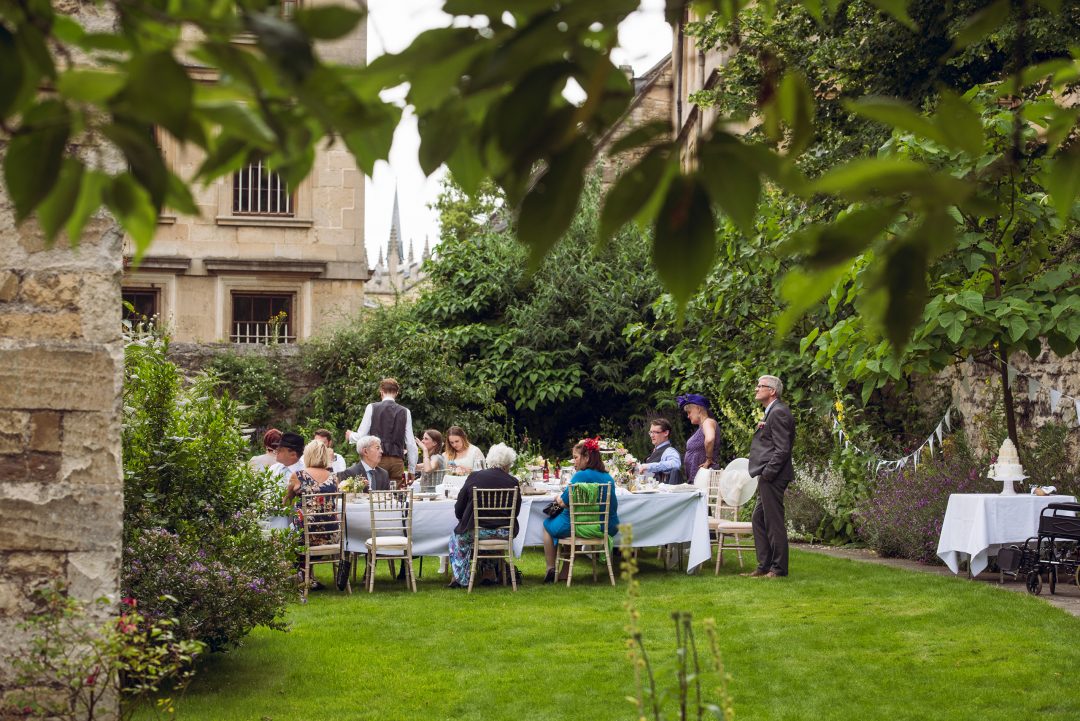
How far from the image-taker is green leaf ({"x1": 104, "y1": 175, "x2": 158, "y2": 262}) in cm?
115

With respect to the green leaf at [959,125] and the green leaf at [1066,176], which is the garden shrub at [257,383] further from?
the green leaf at [959,125]

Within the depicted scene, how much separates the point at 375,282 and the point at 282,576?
2056 inches

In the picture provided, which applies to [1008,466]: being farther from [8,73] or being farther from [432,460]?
[8,73]

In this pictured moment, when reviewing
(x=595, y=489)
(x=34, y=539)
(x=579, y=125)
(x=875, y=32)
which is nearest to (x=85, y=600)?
(x=34, y=539)

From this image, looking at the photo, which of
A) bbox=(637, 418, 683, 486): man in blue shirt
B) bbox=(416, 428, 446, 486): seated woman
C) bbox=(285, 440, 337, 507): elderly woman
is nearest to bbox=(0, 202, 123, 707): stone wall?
bbox=(285, 440, 337, 507): elderly woman

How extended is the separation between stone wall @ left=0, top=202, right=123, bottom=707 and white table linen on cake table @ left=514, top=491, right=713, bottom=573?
6577mm

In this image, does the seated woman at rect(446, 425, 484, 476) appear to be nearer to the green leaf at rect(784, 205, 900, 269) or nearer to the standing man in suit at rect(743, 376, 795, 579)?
the standing man in suit at rect(743, 376, 795, 579)

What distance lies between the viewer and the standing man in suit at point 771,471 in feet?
33.4

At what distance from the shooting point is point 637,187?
110cm

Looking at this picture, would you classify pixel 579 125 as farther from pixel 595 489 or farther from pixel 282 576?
pixel 595 489

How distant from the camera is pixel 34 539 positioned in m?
4.31

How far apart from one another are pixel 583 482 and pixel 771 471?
155 cm

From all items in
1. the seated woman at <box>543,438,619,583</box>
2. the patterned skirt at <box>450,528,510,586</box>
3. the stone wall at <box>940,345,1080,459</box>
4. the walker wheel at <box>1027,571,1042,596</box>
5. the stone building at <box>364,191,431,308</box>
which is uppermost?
the stone building at <box>364,191,431,308</box>

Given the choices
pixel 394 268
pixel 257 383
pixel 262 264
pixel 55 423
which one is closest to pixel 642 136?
pixel 55 423
